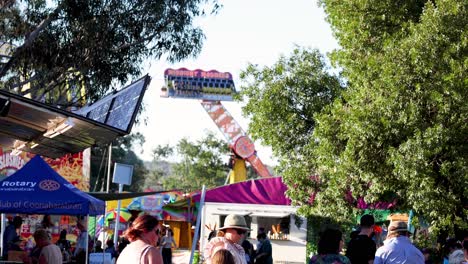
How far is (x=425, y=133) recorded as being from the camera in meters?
19.5

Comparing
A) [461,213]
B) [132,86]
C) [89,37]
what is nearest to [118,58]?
[89,37]

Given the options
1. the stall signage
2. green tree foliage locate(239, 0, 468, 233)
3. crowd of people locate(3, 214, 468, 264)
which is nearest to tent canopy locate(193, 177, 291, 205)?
green tree foliage locate(239, 0, 468, 233)

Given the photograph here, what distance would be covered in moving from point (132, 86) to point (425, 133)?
→ 886 centimetres

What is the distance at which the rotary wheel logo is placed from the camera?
15.6 metres

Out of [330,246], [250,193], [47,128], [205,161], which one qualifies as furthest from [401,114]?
[205,161]

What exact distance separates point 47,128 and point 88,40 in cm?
1377

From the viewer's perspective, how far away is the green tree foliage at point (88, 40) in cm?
2492

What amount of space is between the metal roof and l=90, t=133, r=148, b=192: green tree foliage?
5556 centimetres

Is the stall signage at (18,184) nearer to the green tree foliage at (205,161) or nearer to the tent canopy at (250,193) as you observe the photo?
the tent canopy at (250,193)

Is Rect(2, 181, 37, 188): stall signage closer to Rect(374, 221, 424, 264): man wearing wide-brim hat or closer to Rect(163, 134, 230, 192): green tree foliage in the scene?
Rect(374, 221, 424, 264): man wearing wide-brim hat

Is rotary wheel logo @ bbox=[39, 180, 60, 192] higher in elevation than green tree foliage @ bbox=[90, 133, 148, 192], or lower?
lower

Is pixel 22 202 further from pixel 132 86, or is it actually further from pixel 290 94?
pixel 290 94

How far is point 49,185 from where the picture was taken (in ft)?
51.4

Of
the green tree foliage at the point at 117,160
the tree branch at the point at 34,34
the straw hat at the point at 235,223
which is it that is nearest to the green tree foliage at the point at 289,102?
the tree branch at the point at 34,34
